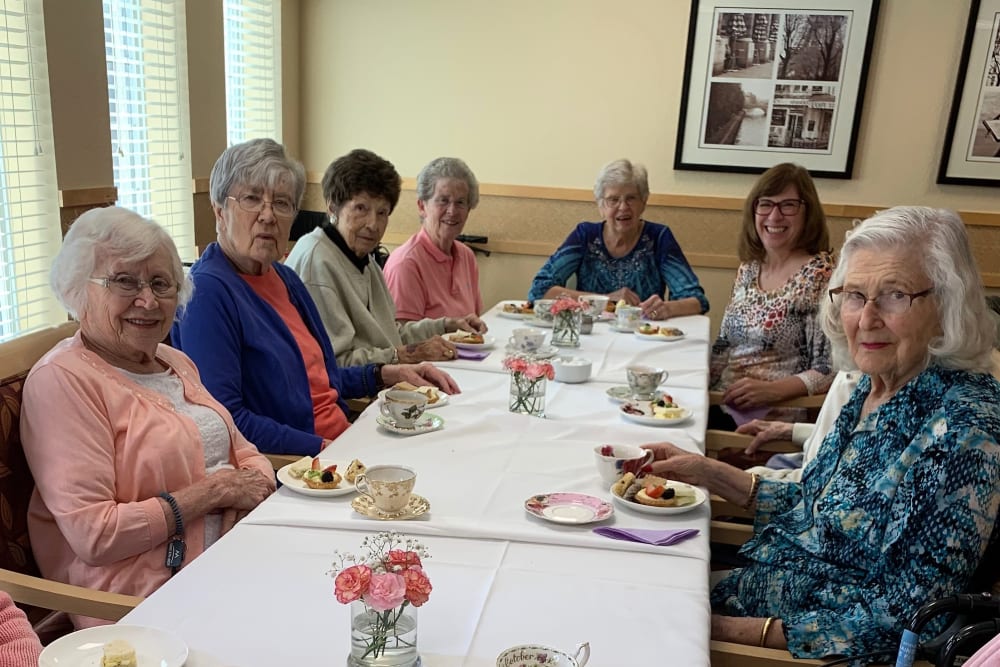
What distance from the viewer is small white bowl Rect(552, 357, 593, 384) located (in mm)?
2445

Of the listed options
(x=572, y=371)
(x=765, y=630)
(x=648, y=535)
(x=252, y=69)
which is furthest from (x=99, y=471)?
(x=252, y=69)

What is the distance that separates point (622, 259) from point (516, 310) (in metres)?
0.70

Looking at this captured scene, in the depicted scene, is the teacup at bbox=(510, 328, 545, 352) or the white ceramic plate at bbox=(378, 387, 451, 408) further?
the teacup at bbox=(510, 328, 545, 352)

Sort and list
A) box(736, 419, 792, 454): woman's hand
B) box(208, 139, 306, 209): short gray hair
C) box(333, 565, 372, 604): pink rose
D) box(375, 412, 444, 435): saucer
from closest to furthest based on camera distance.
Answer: box(333, 565, 372, 604): pink rose, box(375, 412, 444, 435): saucer, box(208, 139, 306, 209): short gray hair, box(736, 419, 792, 454): woman's hand

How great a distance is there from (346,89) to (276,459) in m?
3.53

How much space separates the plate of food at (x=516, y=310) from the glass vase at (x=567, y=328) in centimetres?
50

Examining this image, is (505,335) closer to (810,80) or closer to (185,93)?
(185,93)

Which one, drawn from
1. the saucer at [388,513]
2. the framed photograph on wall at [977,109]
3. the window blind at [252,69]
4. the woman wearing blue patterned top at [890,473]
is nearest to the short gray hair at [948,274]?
the woman wearing blue patterned top at [890,473]

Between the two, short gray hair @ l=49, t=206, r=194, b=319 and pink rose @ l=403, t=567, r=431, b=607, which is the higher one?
short gray hair @ l=49, t=206, r=194, b=319

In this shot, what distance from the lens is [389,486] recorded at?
4.66ft

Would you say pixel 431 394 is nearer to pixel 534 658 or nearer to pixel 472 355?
pixel 472 355

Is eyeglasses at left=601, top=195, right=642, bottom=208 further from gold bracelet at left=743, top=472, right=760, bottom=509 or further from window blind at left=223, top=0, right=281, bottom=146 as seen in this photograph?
gold bracelet at left=743, top=472, right=760, bottom=509

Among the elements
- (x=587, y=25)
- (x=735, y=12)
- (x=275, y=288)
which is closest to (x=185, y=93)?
(x=275, y=288)

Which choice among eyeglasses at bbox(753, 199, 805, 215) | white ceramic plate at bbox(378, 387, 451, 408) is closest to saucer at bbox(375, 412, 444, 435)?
white ceramic plate at bbox(378, 387, 451, 408)
